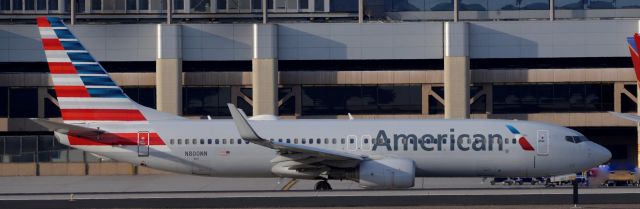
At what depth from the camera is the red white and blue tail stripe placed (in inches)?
1697

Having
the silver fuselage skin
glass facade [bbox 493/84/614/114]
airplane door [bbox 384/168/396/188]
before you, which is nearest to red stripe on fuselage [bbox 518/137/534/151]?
the silver fuselage skin

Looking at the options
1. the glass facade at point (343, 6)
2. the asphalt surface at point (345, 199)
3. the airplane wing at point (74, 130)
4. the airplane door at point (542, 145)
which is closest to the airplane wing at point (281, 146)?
the asphalt surface at point (345, 199)

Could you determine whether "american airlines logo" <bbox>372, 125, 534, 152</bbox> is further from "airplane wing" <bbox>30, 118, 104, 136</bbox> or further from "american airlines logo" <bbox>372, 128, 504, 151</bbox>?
"airplane wing" <bbox>30, 118, 104, 136</bbox>

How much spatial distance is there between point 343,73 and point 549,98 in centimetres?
1040

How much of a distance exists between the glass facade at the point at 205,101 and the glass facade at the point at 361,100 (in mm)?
4026

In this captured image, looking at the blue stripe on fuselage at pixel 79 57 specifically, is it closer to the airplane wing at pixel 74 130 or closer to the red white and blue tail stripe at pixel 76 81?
the red white and blue tail stripe at pixel 76 81

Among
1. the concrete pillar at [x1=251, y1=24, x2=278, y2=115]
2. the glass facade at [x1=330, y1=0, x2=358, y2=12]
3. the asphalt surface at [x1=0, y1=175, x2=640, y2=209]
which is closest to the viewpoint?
the asphalt surface at [x1=0, y1=175, x2=640, y2=209]

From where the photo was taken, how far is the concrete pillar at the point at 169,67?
185 feet

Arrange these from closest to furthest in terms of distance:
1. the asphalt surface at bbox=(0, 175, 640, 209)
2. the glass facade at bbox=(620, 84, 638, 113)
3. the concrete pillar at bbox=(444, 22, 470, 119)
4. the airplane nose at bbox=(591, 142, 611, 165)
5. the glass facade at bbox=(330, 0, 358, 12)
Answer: the asphalt surface at bbox=(0, 175, 640, 209)
the airplane nose at bbox=(591, 142, 611, 165)
the concrete pillar at bbox=(444, 22, 470, 119)
the glass facade at bbox=(620, 84, 638, 113)
the glass facade at bbox=(330, 0, 358, 12)

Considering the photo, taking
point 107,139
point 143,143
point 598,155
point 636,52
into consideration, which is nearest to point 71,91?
point 107,139

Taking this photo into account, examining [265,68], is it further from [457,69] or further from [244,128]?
[244,128]

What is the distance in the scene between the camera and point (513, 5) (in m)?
66.6

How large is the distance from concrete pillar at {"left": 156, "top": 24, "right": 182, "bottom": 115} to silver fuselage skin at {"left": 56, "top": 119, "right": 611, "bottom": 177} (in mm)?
13988

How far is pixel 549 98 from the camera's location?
58.4 m
